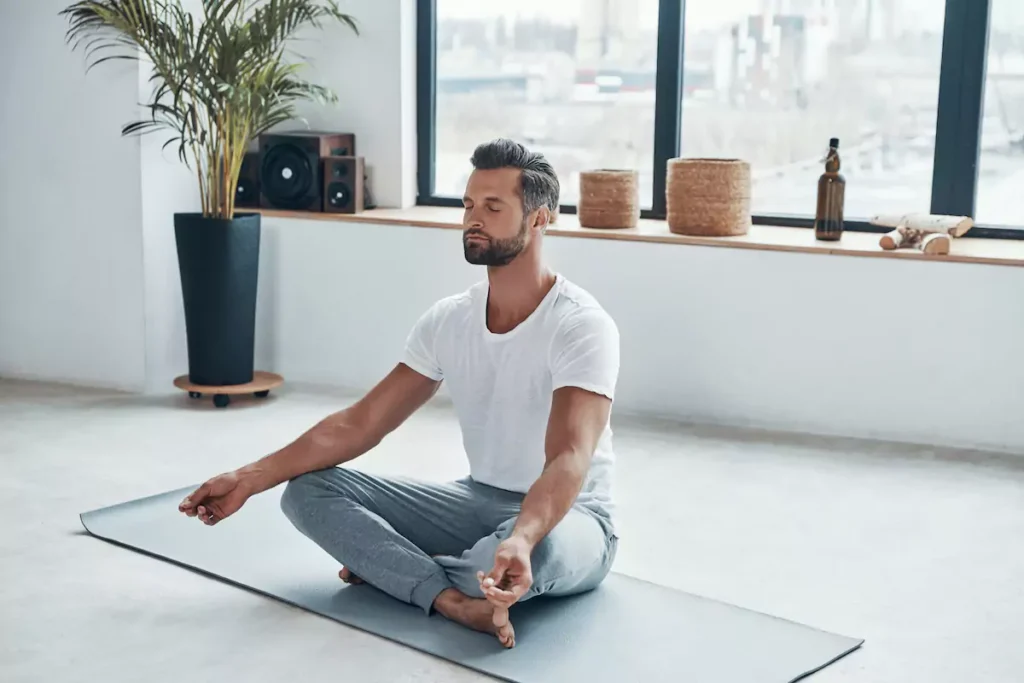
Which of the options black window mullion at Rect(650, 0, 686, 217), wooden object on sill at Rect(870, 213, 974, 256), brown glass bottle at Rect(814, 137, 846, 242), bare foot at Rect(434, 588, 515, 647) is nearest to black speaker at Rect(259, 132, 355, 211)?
black window mullion at Rect(650, 0, 686, 217)

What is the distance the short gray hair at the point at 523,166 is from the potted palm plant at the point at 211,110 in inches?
78.8

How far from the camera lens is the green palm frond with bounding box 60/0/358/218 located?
14.8ft

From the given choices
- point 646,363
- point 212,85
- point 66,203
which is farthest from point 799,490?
point 66,203

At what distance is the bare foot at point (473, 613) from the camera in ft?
8.41

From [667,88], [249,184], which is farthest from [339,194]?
[667,88]

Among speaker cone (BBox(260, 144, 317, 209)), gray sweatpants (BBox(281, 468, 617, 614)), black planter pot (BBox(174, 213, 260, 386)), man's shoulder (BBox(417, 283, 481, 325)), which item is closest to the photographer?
gray sweatpants (BBox(281, 468, 617, 614))

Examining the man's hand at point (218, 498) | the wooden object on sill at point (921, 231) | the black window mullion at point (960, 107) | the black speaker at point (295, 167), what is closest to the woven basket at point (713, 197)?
the wooden object on sill at point (921, 231)

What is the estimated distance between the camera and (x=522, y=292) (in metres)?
2.80

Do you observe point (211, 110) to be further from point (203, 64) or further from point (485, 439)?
point (485, 439)

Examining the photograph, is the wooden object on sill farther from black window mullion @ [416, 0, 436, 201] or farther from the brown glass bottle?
black window mullion @ [416, 0, 436, 201]

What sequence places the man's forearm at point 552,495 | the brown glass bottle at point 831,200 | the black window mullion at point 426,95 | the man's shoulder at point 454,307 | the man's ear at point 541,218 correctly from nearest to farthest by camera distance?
the man's forearm at point 552,495 < the man's ear at point 541,218 < the man's shoulder at point 454,307 < the brown glass bottle at point 831,200 < the black window mullion at point 426,95

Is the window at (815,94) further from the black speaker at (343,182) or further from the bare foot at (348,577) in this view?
the bare foot at (348,577)

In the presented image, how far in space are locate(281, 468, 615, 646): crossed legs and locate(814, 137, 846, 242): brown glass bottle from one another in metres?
2.03

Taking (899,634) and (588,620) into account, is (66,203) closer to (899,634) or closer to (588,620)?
(588,620)
